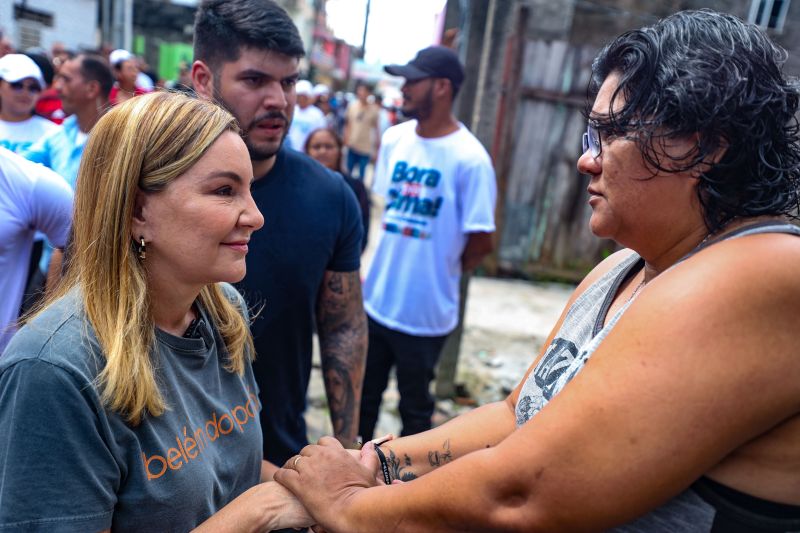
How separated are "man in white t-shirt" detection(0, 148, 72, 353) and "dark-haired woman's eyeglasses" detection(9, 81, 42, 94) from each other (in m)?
2.75

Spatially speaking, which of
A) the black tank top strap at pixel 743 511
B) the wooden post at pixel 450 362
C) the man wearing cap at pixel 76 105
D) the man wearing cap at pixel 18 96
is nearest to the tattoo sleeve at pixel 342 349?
the black tank top strap at pixel 743 511

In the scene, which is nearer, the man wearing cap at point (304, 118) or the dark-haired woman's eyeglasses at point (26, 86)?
the dark-haired woman's eyeglasses at point (26, 86)

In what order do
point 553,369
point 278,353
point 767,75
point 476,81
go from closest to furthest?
point 767,75, point 553,369, point 278,353, point 476,81

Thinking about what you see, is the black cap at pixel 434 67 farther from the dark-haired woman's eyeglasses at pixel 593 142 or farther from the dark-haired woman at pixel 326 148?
the dark-haired woman's eyeglasses at pixel 593 142

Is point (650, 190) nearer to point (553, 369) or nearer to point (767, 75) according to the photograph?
point (767, 75)

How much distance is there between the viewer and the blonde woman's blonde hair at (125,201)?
149 centimetres

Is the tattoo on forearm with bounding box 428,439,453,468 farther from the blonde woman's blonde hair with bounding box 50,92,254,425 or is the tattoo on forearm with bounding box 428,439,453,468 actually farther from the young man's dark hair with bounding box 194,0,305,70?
the young man's dark hair with bounding box 194,0,305,70

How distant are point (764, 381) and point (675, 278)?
0.75 feet

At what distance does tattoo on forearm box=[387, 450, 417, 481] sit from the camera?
1.96m

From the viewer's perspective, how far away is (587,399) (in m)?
1.20

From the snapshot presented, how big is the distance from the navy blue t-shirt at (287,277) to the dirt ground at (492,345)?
Result: 194 centimetres

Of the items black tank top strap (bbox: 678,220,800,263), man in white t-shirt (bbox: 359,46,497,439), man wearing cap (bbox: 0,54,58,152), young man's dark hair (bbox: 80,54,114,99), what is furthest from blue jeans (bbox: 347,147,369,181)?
black tank top strap (bbox: 678,220,800,263)

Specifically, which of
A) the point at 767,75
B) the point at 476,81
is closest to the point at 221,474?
the point at 767,75

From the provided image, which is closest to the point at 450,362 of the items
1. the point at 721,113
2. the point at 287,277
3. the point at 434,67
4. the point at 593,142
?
the point at 434,67
